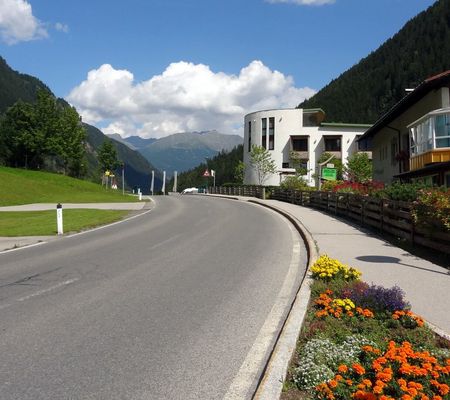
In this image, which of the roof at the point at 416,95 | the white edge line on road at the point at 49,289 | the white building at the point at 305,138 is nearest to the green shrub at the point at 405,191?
the roof at the point at 416,95

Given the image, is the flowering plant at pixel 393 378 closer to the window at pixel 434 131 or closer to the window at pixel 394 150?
the window at pixel 434 131

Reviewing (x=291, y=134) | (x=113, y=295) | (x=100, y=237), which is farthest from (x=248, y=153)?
(x=113, y=295)

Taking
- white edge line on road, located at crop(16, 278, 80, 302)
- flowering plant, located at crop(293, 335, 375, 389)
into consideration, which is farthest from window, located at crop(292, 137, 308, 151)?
flowering plant, located at crop(293, 335, 375, 389)

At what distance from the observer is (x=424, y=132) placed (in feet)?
84.7

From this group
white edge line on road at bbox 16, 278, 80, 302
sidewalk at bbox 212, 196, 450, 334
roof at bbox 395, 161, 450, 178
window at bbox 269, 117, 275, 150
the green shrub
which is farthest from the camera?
window at bbox 269, 117, 275, 150

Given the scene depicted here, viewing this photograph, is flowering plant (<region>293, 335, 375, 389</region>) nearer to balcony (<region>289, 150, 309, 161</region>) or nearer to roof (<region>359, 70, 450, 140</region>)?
roof (<region>359, 70, 450, 140</region>)

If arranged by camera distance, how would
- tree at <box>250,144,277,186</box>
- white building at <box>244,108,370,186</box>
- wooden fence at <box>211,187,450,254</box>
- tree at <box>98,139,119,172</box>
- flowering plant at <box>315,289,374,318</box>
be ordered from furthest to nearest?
1. tree at <box>98,139,119,172</box>
2. white building at <box>244,108,370,186</box>
3. tree at <box>250,144,277,186</box>
4. wooden fence at <box>211,187,450,254</box>
5. flowering plant at <box>315,289,374,318</box>

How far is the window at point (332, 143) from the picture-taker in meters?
78.9

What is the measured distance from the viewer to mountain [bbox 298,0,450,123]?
131 m

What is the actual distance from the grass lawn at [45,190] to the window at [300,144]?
104ft

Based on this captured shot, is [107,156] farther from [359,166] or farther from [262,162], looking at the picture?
[359,166]

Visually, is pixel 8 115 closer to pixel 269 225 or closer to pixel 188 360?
pixel 269 225

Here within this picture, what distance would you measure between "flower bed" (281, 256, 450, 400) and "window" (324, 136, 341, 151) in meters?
74.0

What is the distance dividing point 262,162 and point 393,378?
243 ft
